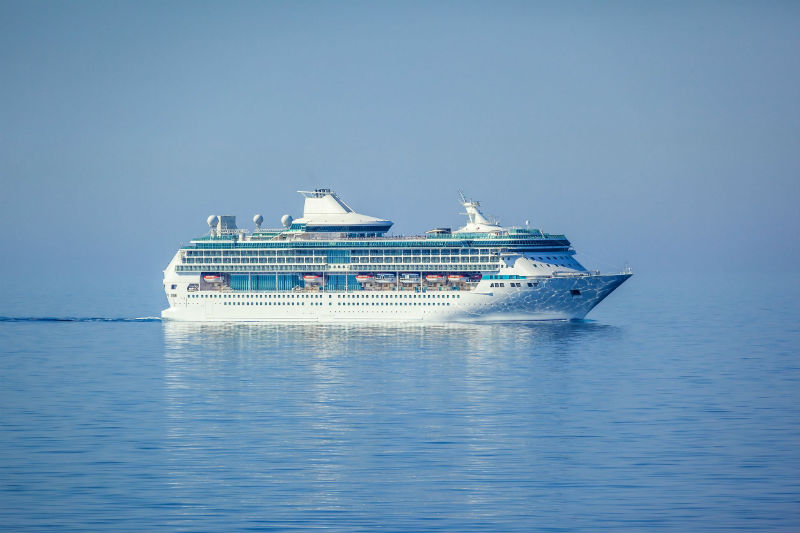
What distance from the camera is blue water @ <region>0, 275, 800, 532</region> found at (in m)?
31.8

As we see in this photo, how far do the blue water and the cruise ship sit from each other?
11794 millimetres

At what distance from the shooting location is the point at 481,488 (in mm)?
34281

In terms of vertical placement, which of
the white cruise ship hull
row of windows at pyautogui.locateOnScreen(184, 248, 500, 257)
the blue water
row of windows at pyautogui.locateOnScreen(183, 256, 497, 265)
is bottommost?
the blue water

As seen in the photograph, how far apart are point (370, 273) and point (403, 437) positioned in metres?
53.1

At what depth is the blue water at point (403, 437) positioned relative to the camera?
31.8 metres

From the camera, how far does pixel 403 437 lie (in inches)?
1636

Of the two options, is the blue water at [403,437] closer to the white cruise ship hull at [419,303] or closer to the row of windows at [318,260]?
the white cruise ship hull at [419,303]

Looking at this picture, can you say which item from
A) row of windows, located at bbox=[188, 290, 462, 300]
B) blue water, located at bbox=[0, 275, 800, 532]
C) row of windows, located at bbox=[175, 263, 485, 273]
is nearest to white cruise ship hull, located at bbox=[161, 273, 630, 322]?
row of windows, located at bbox=[188, 290, 462, 300]

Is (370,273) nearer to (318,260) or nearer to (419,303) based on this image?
(318,260)

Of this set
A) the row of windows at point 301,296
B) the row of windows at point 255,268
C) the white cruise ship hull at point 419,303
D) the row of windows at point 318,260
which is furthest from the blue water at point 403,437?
the row of windows at point 255,268

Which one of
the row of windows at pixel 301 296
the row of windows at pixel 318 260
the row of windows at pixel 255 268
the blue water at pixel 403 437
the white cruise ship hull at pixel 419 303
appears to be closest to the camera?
the blue water at pixel 403 437

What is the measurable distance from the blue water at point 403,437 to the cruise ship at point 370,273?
11.8m

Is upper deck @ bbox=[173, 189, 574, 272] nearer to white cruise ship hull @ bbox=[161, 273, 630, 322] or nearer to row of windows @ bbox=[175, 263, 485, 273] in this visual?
row of windows @ bbox=[175, 263, 485, 273]

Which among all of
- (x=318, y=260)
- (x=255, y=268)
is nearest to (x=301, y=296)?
(x=318, y=260)
